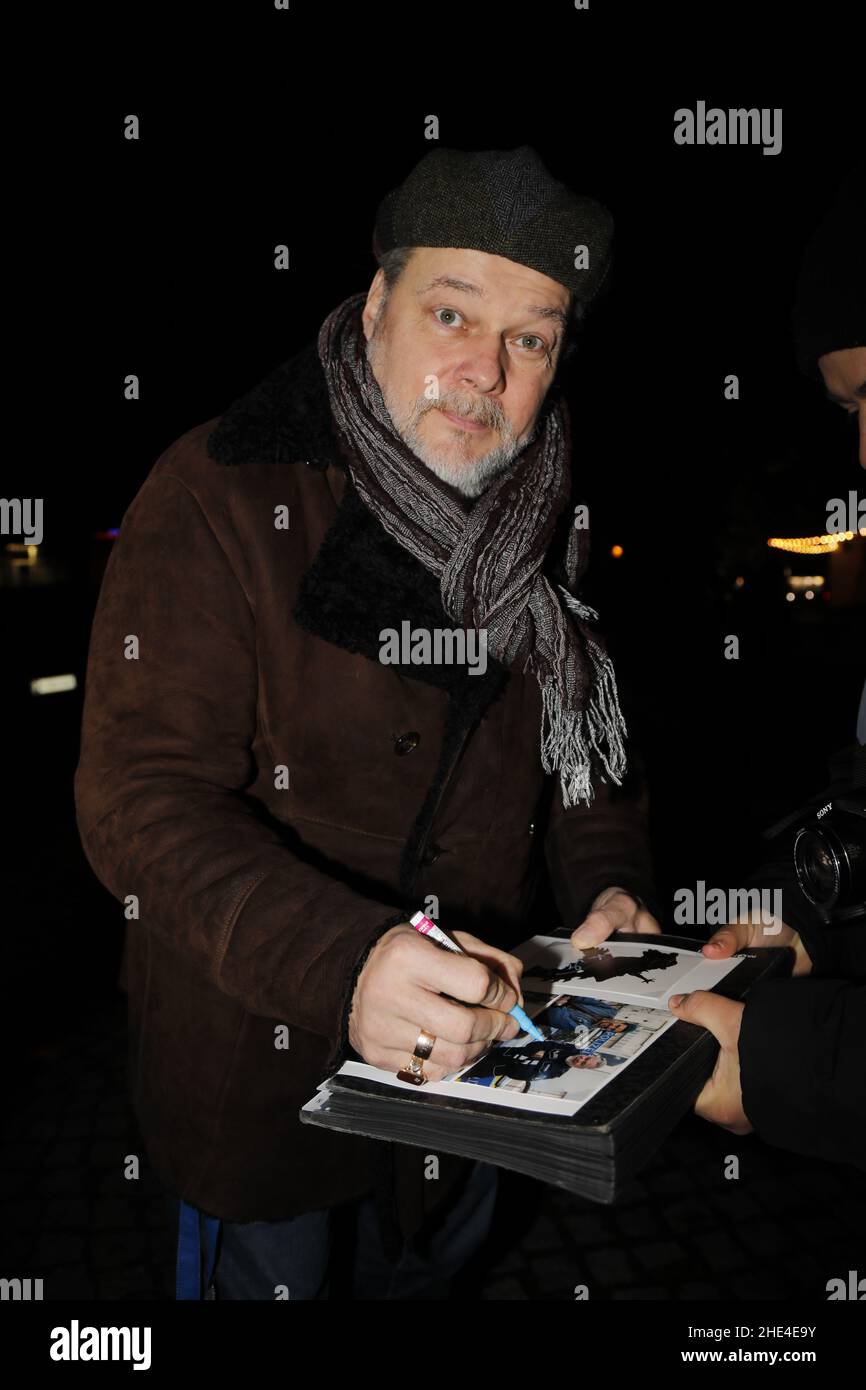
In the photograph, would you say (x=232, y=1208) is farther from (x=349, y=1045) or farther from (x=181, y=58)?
(x=181, y=58)

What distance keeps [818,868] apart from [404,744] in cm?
94

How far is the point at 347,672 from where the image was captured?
6.65 ft

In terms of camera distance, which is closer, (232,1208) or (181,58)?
(232,1208)

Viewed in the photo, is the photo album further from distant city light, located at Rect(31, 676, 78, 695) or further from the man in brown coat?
distant city light, located at Rect(31, 676, 78, 695)

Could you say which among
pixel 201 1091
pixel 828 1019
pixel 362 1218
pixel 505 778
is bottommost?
pixel 362 1218

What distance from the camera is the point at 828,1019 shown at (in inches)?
70.6

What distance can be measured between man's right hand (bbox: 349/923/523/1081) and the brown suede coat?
0.23 metres

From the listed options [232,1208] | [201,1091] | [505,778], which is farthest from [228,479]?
[232,1208]

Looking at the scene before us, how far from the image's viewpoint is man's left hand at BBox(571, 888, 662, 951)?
200 cm

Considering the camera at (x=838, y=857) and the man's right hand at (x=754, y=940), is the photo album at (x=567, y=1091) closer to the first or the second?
the man's right hand at (x=754, y=940)

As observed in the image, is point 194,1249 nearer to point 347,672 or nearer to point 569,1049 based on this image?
point 569,1049

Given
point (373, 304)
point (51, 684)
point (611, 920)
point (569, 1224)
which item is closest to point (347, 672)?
point (611, 920)

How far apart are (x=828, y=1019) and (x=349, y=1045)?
90 centimetres

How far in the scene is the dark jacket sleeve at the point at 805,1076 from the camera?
176cm
